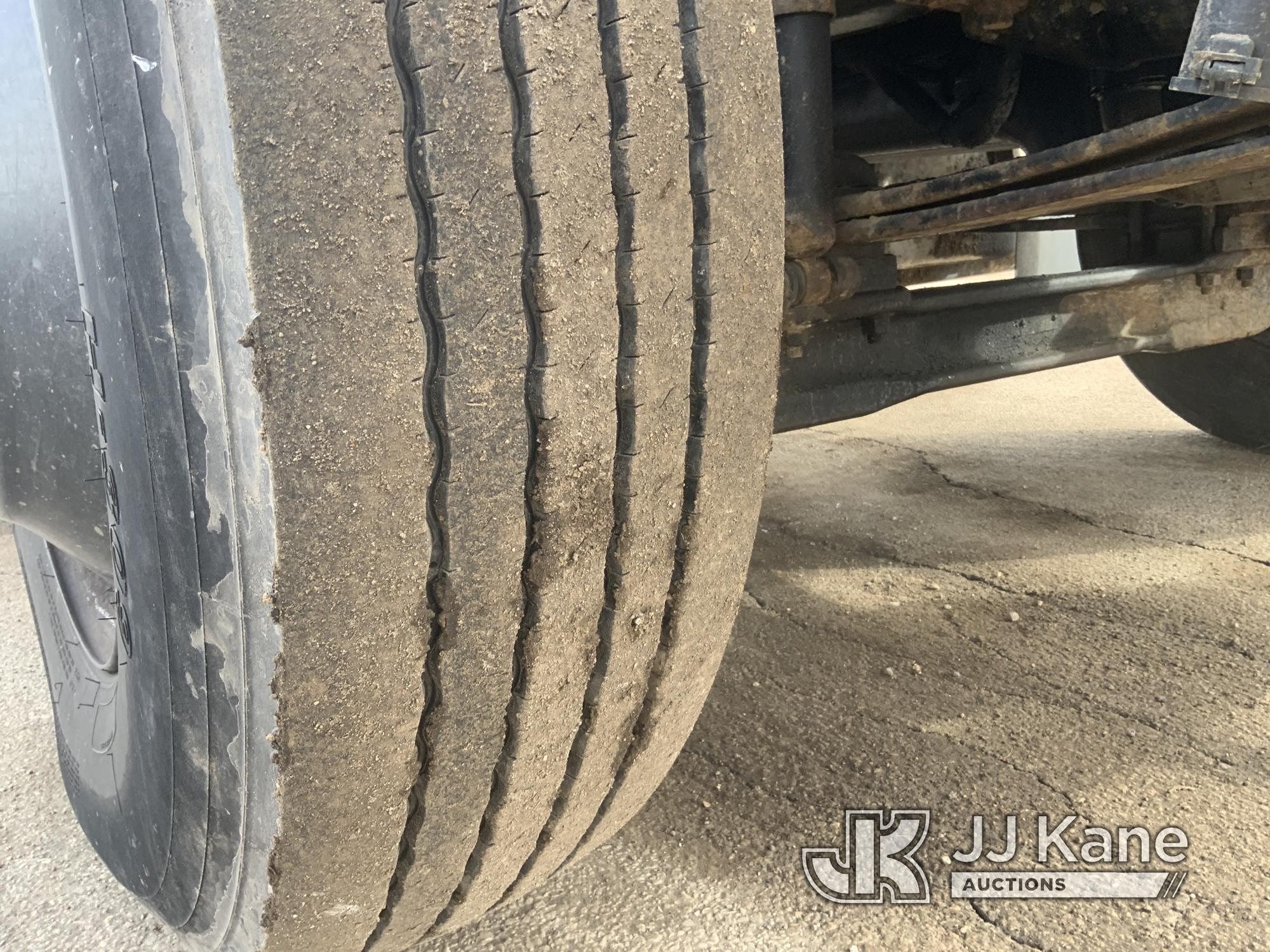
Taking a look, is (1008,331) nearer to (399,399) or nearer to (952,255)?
(952,255)

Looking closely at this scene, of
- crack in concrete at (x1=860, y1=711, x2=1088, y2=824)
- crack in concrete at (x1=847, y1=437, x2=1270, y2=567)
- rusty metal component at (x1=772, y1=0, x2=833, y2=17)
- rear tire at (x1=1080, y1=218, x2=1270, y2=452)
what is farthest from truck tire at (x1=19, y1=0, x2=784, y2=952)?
rear tire at (x1=1080, y1=218, x2=1270, y2=452)

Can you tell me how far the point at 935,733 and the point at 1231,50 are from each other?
96 centimetres

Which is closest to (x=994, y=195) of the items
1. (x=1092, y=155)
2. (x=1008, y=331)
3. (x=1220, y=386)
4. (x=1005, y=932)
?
(x=1092, y=155)

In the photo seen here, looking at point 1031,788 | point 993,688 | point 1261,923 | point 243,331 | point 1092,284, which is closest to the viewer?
point 243,331

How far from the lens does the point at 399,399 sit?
2.21 ft

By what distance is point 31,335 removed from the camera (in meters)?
0.84

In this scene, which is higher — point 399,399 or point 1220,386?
point 399,399

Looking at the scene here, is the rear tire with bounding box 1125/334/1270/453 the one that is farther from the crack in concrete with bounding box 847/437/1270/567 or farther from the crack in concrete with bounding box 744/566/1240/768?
the crack in concrete with bounding box 744/566/1240/768

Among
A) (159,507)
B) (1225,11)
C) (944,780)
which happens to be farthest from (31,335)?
(944,780)

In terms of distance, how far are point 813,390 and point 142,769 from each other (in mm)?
1099

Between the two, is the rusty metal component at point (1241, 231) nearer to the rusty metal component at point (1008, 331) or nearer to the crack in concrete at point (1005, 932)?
the rusty metal component at point (1008, 331)

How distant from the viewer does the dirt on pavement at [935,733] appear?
111cm

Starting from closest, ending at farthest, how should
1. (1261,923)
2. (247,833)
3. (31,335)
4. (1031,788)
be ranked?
(247,833), (31,335), (1261,923), (1031,788)

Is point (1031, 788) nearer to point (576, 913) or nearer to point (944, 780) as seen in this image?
point (944, 780)
